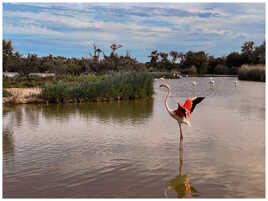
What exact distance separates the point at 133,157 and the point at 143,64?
37.4 meters

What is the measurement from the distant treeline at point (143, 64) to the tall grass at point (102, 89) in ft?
55.7

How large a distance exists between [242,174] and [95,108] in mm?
8225

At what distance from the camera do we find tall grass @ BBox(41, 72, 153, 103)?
14.5 meters

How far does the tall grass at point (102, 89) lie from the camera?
47.6ft

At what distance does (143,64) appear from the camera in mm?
42844

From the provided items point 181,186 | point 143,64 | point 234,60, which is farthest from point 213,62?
point 181,186

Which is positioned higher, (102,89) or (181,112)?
(102,89)

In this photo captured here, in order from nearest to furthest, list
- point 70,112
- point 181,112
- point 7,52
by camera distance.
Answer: point 181,112 → point 70,112 → point 7,52

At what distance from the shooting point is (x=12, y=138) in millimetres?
7500

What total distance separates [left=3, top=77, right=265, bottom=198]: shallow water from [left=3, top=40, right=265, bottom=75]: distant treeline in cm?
2430

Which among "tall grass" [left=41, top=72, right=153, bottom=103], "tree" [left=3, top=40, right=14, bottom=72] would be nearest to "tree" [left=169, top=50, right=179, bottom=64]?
"tree" [left=3, top=40, right=14, bottom=72]

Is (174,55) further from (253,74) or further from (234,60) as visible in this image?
(253,74)

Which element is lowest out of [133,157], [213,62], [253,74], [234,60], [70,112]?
Answer: [133,157]

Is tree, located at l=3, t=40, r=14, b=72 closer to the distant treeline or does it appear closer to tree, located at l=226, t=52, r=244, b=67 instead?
the distant treeline
